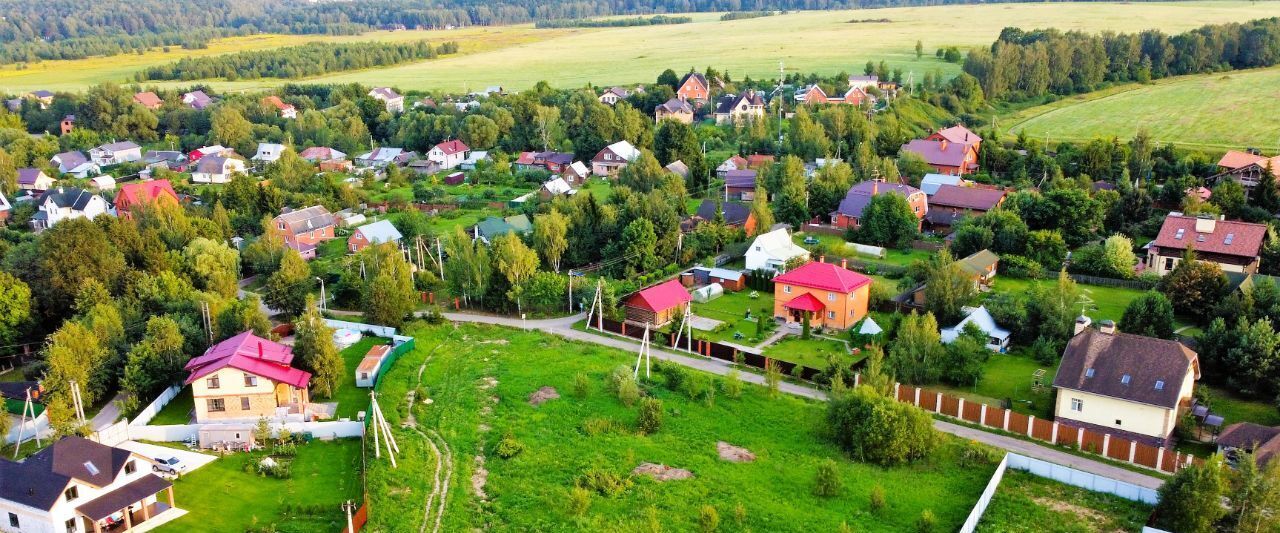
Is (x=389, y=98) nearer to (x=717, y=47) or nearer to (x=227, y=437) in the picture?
(x=717, y=47)

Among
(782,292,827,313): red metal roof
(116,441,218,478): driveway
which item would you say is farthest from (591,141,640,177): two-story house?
(116,441,218,478): driveway

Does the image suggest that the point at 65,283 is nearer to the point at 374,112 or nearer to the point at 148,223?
the point at 148,223

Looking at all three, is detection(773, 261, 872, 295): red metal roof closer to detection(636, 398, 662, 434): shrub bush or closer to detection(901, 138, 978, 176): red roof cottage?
detection(636, 398, 662, 434): shrub bush

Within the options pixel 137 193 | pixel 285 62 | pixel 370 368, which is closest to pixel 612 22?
pixel 285 62

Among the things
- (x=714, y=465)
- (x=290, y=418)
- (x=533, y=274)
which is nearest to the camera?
(x=714, y=465)

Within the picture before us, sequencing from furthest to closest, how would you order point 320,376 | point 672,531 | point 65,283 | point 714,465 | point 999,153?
1. point 999,153
2. point 65,283
3. point 320,376
4. point 714,465
5. point 672,531

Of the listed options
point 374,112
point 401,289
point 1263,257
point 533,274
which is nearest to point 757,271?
point 533,274
